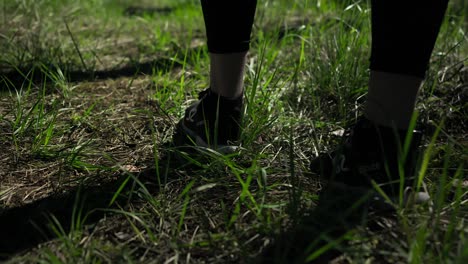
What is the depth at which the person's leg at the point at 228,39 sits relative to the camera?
105 cm

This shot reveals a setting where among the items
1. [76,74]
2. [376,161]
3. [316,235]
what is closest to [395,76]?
[376,161]

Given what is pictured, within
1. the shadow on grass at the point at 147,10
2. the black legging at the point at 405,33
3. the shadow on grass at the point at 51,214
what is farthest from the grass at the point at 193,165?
the shadow on grass at the point at 147,10

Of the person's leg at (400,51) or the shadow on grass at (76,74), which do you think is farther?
the shadow on grass at (76,74)

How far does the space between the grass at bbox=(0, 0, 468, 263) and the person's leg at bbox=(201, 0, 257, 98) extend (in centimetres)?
10

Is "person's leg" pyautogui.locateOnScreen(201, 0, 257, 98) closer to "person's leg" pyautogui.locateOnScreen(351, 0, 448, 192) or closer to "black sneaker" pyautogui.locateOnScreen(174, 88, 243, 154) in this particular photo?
"black sneaker" pyautogui.locateOnScreen(174, 88, 243, 154)

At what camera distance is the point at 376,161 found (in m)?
0.93

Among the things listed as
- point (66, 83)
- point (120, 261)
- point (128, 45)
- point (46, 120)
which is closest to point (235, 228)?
point (120, 261)

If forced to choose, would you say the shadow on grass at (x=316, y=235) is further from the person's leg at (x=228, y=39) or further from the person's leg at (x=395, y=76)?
the person's leg at (x=228, y=39)

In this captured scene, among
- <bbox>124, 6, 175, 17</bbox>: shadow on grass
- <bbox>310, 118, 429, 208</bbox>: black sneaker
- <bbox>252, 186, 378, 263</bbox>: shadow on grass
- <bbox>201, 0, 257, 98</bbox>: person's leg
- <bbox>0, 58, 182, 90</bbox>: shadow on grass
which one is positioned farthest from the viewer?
<bbox>124, 6, 175, 17</bbox>: shadow on grass

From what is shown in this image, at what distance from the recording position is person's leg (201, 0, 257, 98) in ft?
3.45

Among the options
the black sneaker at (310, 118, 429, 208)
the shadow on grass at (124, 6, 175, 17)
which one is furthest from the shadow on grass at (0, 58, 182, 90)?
the shadow on grass at (124, 6, 175, 17)

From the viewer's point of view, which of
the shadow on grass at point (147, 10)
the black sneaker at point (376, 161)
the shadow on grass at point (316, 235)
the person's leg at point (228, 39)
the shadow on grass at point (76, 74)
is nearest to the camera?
the shadow on grass at point (316, 235)

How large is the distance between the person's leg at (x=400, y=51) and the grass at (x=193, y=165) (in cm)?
10

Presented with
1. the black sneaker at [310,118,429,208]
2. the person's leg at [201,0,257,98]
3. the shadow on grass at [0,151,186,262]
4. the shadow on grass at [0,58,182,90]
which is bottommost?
the shadow on grass at [0,151,186,262]
